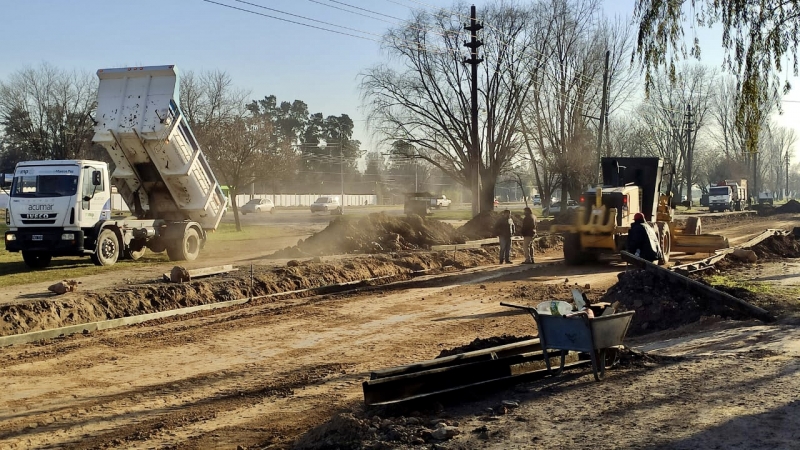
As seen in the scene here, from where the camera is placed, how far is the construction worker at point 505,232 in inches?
894

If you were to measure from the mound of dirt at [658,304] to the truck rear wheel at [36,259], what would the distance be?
1499cm

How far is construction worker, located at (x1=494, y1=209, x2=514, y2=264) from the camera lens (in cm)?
2272

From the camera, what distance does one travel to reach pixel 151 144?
840 inches

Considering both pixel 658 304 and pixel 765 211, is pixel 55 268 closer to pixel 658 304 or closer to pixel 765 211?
pixel 658 304

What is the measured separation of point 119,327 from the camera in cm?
1295

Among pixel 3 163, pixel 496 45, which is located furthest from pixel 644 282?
pixel 3 163

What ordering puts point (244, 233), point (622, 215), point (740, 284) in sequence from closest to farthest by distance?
point (740, 284) < point (622, 215) < point (244, 233)

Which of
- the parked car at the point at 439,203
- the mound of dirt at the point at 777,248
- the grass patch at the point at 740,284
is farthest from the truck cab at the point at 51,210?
the parked car at the point at 439,203

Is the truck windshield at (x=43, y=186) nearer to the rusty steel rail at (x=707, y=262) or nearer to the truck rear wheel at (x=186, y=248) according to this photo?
the truck rear wheel at (x=186, y=248)

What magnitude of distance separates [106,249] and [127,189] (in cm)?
283

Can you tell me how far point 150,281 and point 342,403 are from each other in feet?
31.5

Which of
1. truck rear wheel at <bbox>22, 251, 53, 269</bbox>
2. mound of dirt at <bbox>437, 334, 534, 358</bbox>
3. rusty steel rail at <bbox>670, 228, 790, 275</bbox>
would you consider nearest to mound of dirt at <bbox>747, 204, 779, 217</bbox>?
rusty steel rail at <bbox>670, 228, 790, 275</bbox>

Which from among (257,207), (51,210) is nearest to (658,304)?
(51,210)

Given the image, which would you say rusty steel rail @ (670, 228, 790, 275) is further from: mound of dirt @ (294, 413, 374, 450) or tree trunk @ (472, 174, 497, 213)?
tree trunk @ (472, 174, 497, 213)
